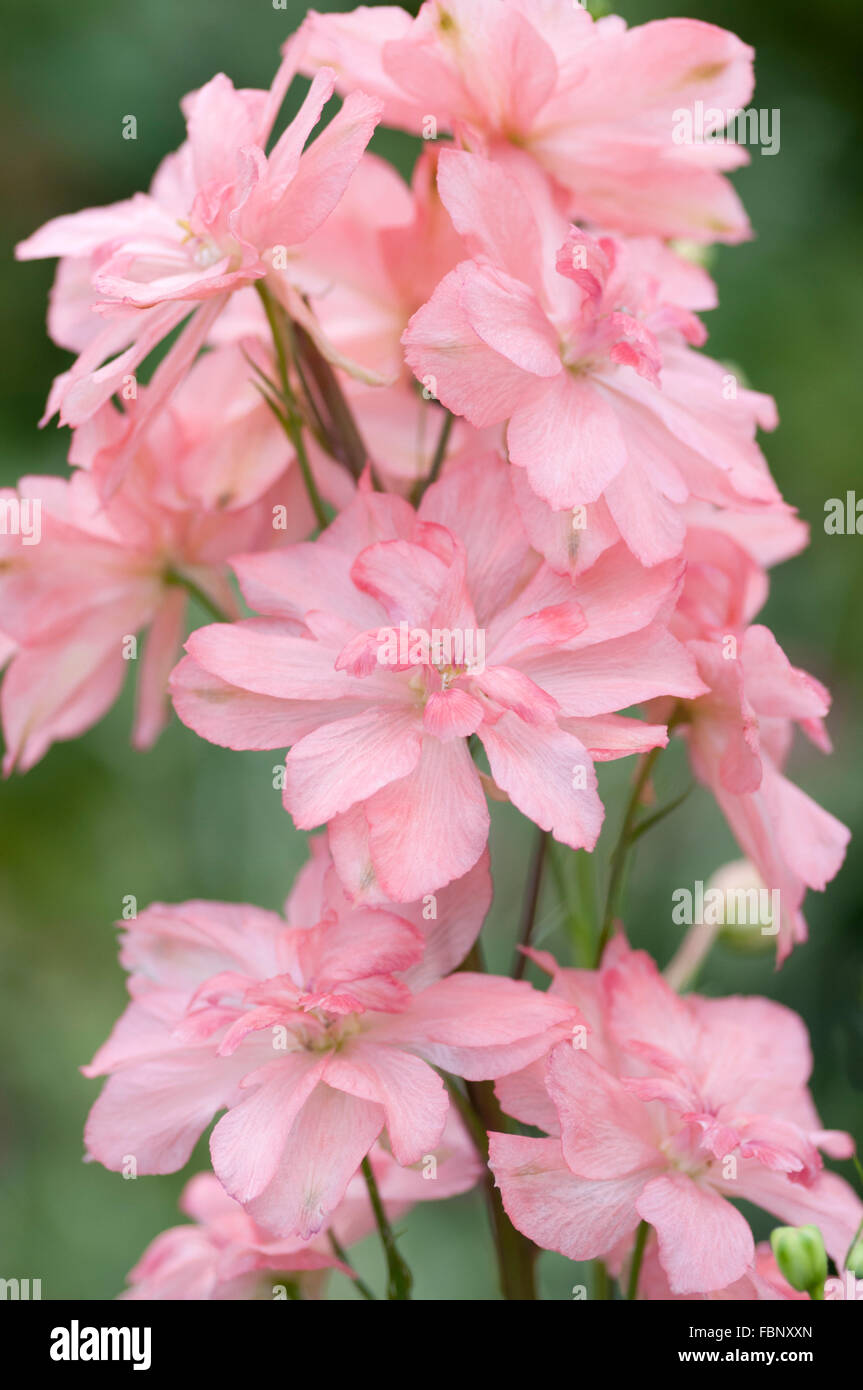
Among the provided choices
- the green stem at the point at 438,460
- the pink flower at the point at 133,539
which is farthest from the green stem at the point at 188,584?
the green stem at the point at 438,460

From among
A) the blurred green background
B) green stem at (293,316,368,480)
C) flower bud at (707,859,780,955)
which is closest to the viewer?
green stem at (293,316,368,480)

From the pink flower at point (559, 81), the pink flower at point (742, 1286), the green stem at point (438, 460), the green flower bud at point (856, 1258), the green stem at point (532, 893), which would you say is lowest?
the pink flower at point (742, 1286)

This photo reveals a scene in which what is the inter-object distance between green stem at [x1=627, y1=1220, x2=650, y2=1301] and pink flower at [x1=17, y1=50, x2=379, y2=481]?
1.14ft

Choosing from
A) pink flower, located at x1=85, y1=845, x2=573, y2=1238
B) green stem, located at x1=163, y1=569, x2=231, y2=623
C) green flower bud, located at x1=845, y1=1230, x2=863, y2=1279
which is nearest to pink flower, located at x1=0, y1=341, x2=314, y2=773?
green stem, located at x1=163, y1=569, x2=231, y2=623

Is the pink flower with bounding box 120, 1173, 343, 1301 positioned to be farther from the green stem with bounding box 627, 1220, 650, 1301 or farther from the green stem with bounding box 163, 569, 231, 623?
the green stem with bounding box 163, 569, 231, 623

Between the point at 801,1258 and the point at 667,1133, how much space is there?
6 cm

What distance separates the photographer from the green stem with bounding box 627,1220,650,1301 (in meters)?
0.49

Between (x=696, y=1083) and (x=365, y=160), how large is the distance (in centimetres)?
40

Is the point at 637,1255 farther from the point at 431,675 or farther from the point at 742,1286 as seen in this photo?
the point at 431,675

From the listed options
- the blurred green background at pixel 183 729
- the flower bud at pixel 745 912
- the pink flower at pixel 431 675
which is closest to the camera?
the pink flower at pixel 431 675

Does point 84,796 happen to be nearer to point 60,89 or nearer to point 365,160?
point 60,89

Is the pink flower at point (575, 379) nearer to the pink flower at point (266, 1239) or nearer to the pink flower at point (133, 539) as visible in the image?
the pink flower at point (133, 539)

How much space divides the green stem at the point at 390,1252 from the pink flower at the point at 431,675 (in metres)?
0.15

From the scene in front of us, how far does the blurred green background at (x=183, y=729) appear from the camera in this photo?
130 centimetres
